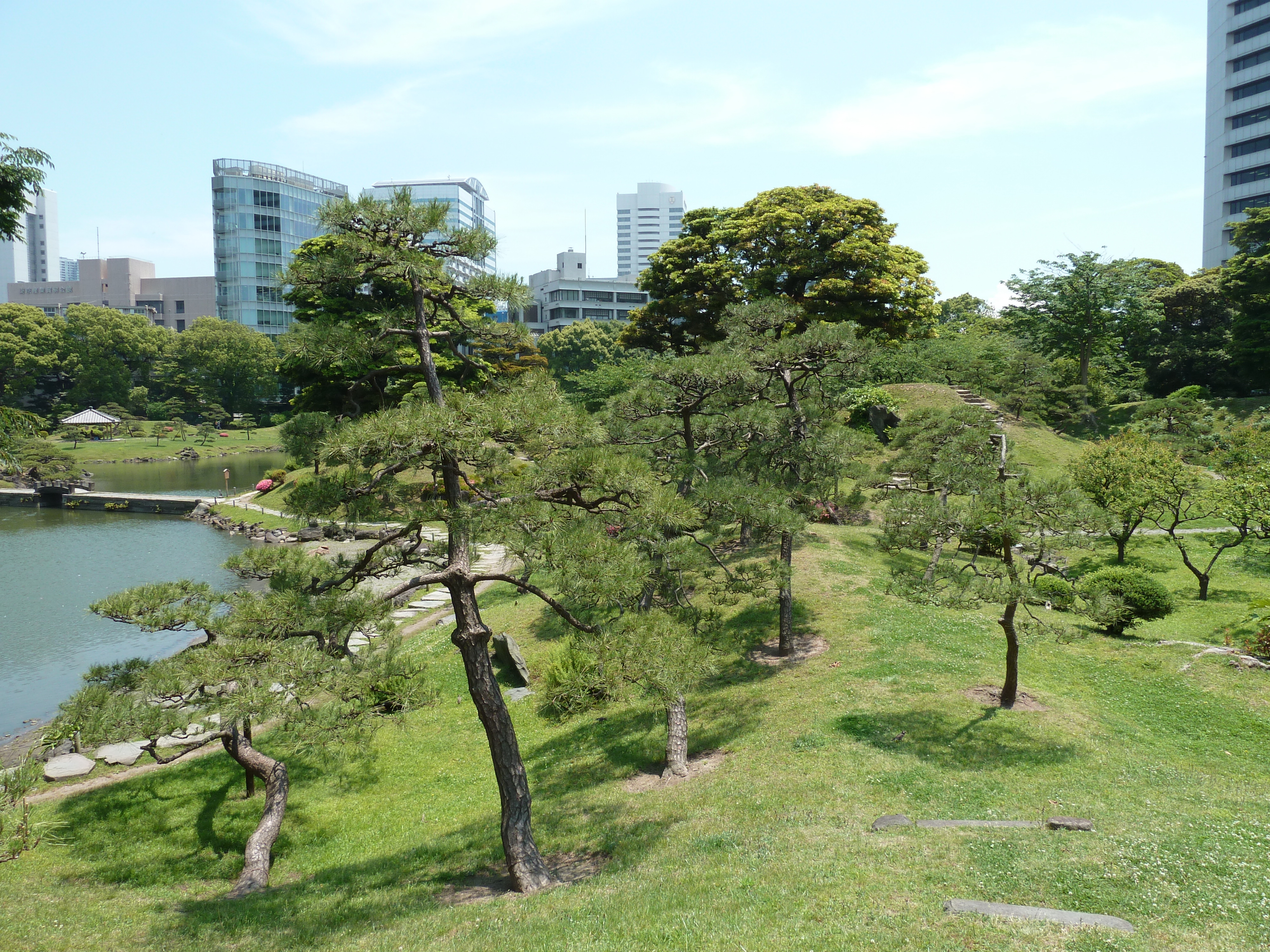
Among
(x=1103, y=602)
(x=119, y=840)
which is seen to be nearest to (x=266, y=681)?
(x=119, y=840)

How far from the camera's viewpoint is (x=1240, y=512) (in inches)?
610

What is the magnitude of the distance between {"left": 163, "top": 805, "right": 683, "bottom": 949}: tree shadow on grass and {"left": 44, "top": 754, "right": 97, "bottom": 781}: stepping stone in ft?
18.2

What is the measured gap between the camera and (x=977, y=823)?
7461 mm

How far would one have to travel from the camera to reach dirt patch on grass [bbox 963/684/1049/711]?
1098 cm

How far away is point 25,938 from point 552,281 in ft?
299

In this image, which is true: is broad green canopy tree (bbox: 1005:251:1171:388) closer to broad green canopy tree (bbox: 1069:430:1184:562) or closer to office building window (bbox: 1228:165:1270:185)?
broad green canopy tree (bbox: 1069:430:1184:562)

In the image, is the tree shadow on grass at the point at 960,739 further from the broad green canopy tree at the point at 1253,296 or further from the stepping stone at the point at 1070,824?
the broad green canopy tree at the point at 1253,296

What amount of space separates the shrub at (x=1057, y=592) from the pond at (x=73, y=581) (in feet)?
57.5

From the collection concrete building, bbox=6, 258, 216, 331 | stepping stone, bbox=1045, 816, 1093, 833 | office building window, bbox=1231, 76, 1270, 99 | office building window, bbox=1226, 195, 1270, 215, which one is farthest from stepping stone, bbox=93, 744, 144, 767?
concrete building, bbox=6, 258, 216, 331

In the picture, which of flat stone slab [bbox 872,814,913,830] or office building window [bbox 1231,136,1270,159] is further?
office building window [bbox 1231,136,1270,159]

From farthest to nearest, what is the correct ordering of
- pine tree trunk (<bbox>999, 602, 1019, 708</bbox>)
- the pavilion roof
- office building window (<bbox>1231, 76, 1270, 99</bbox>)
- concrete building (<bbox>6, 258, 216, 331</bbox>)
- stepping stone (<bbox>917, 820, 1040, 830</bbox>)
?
concrete building (<bbox>6, 258, 216, 331</bbox>) < office building window (<bbox>1231, 76, 1270, 99</bbox>) < the pavilion roof < pine tree trunk (<bbox>999, 602, 1019, 708</bbox>) < stepping stone (<bbox>917, 820, 1040, 830</bbox>)

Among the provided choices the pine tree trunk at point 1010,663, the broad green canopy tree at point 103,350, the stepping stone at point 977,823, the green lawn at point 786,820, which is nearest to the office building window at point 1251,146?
the green lawn at point 786,820

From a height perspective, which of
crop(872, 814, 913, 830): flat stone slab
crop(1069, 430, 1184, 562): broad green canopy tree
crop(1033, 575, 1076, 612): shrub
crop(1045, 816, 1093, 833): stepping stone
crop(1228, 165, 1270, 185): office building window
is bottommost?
crop(872, 814, 913, 830): flat stone slab

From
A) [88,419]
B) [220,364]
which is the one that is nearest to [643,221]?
[220,364]
